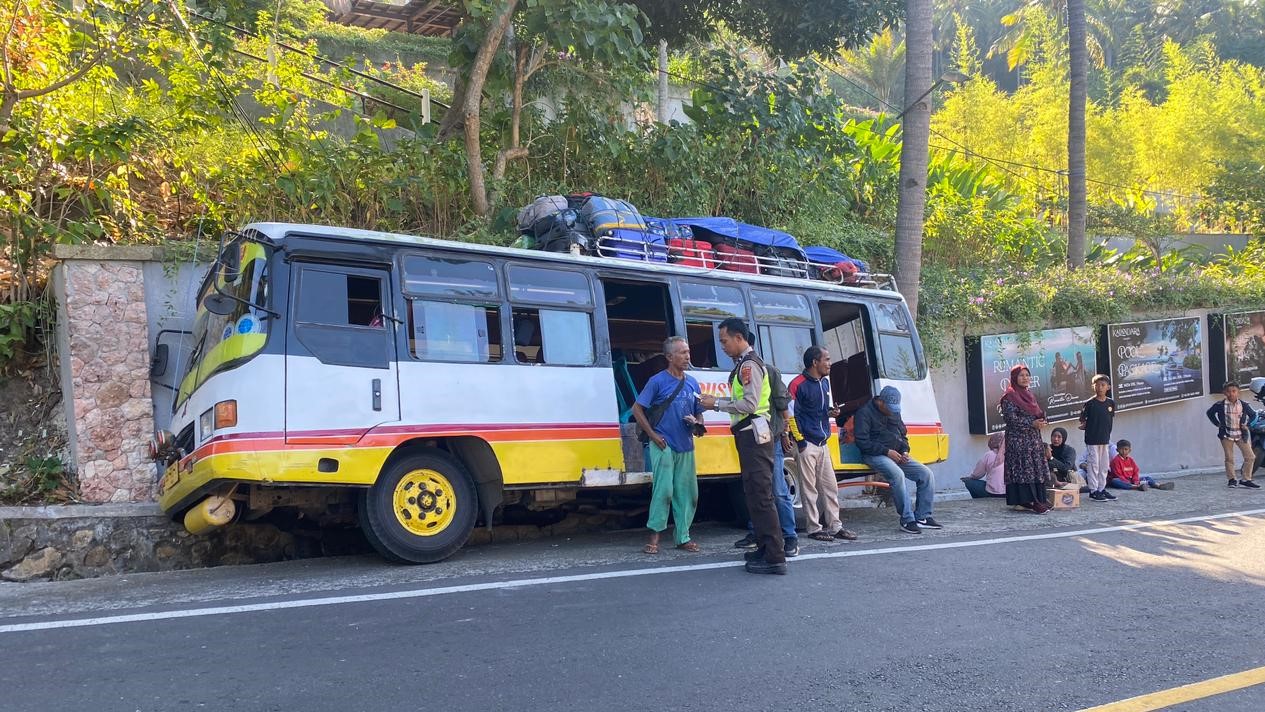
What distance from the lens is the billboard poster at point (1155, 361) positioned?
17234 mm

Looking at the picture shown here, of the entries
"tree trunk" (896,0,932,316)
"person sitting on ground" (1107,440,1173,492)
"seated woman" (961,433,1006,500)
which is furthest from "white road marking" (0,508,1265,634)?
"person sitting on ground" (1107,440,1173,492)

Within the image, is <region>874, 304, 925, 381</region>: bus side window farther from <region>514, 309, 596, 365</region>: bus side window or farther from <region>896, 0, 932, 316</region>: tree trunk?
<region>514, 309, 596, 365</region>: bus side window

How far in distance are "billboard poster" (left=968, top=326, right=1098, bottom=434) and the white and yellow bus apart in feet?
24.1

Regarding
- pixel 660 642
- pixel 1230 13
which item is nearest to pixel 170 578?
pixel 660 642

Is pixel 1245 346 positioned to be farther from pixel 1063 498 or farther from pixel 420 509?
pixel 420 509

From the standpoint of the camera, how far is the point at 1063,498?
1112cm

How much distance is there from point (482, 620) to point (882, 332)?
6.67 metres

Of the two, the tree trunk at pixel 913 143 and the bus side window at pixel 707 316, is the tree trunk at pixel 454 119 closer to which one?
the bus side window at pixel 707 316

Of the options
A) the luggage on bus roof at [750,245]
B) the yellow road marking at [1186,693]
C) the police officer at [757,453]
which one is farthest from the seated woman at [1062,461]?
the yellow road marking at [1186,693]

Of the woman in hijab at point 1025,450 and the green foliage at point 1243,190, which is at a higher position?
the green foliage at point 1243,190

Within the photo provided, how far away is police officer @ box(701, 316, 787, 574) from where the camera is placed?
6828mm

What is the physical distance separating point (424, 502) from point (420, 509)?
59mm

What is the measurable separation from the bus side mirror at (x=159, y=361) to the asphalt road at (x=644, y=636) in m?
2.74

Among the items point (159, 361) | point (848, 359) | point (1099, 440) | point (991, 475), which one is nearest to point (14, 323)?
point (159, 361)
